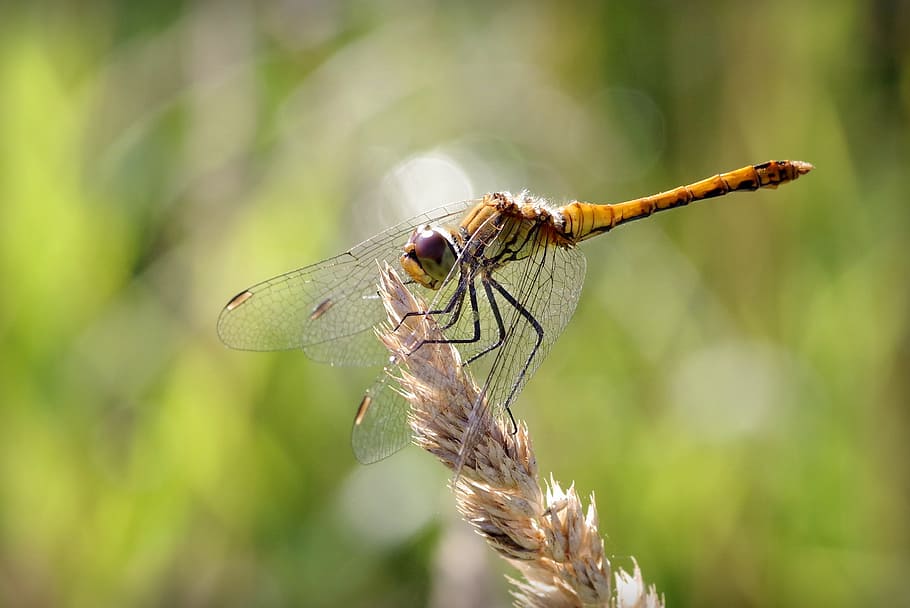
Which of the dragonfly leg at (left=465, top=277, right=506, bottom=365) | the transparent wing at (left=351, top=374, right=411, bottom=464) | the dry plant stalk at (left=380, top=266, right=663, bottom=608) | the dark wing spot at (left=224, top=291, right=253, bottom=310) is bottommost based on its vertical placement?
the dry plant stalk at (left=380, top=266, right=663, bottom=608)

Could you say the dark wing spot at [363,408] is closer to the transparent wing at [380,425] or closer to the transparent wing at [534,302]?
the transparent wing at [380,425]

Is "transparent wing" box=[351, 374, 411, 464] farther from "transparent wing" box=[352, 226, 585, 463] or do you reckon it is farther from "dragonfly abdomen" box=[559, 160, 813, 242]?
"dragonfly abdomen" box=[559, 160, 813, 242]

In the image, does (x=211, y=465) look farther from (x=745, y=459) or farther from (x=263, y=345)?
(x=745, y=459)

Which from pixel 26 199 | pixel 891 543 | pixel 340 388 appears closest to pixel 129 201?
pixel 26 199

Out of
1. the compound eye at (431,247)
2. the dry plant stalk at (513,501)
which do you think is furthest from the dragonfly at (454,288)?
the dry plant stalk at (513,501)

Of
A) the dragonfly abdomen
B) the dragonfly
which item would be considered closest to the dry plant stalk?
the dragonfly

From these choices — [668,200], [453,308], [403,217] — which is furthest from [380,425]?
[403,217]
